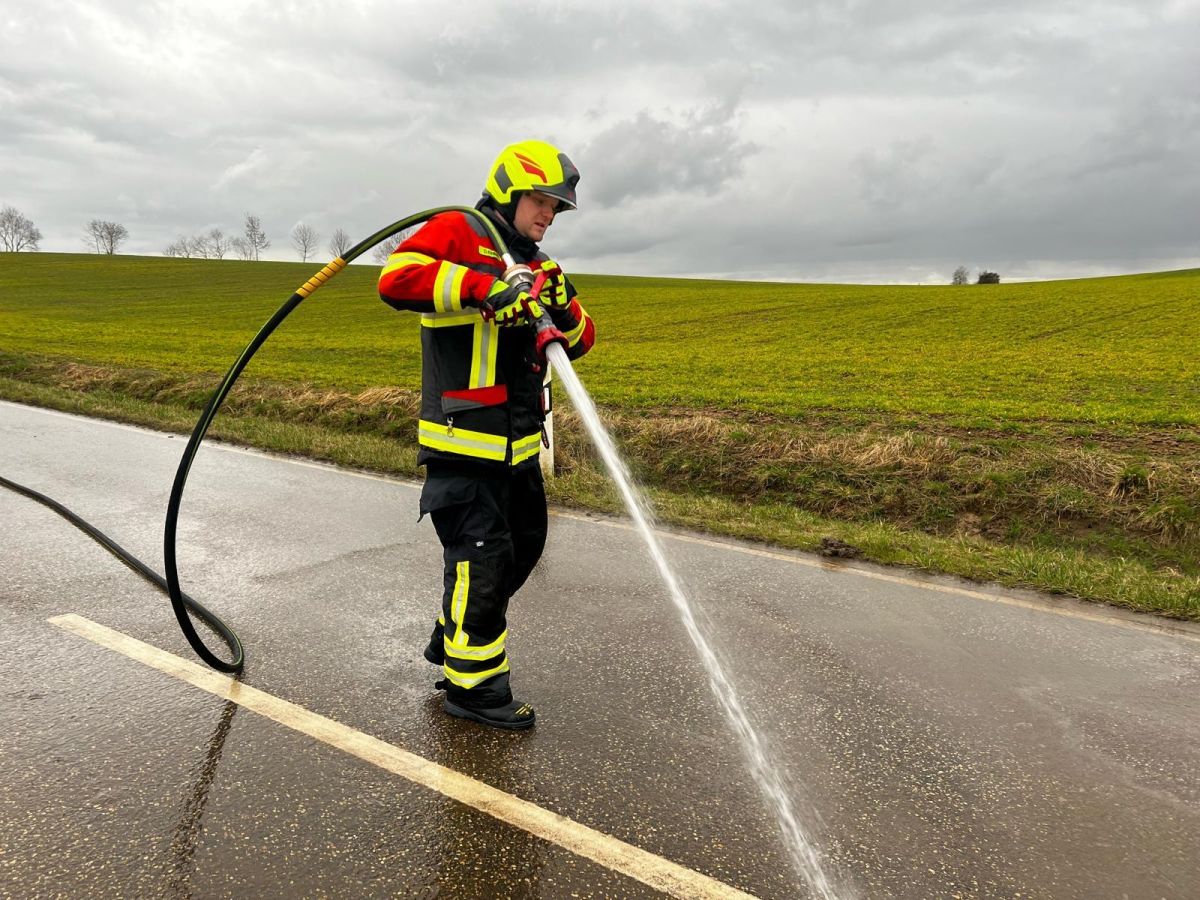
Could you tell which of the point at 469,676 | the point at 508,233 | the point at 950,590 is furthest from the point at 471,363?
the point at 950,590

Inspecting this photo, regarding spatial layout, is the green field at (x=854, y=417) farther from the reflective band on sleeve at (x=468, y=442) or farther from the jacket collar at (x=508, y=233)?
the jacket collar at (x=508, y=233)

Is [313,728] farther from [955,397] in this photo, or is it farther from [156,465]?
[955,397]

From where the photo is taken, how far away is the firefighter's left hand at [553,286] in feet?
11.0

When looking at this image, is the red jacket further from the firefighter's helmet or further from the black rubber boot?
the black rubber boot

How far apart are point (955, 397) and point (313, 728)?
13044 millimetres

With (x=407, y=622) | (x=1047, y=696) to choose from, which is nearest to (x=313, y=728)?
(x=407, y=622)

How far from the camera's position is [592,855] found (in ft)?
8.53

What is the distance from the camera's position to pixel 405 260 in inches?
122

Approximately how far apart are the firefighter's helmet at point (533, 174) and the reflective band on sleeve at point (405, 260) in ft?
1.50

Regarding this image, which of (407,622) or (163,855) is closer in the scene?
(163,855)

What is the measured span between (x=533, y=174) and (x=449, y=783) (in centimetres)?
231

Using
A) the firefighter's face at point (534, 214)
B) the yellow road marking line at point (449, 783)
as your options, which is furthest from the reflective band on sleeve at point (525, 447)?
the yellow road marking line at point (449, 783)

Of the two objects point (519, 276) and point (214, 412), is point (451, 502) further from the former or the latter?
point (214, 412)

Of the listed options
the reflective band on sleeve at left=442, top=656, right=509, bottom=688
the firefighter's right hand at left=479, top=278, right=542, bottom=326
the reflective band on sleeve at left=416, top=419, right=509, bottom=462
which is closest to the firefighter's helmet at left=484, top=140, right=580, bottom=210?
the firefighter's right hand at left=479, top=278, right=542, bottom=326
